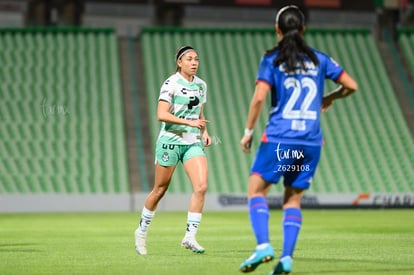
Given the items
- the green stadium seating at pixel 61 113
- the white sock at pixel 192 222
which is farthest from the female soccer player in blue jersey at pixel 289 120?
the green stadium seating at pixel 61 113

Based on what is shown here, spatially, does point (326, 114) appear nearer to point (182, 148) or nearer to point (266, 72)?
point (182, 148)

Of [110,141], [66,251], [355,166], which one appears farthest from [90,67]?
[66,251]

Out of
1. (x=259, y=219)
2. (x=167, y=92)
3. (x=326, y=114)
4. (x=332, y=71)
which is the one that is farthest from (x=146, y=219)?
(x=326, y=114)

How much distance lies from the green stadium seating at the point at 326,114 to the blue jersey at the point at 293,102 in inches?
651

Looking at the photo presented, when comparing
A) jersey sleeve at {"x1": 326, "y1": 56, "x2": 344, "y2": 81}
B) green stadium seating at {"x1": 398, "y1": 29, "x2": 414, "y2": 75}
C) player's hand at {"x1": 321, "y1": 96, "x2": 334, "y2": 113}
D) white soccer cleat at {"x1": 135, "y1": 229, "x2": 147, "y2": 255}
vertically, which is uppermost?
green stadium seating at {"x1": 398, "y1": 29, "x2": 414, "y2": 75}

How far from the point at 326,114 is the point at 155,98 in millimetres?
5522

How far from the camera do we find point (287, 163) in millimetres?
7477

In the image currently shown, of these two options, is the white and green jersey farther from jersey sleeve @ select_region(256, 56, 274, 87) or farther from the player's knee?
jersey sleeve @ select_region(256, 56, 274, 87)

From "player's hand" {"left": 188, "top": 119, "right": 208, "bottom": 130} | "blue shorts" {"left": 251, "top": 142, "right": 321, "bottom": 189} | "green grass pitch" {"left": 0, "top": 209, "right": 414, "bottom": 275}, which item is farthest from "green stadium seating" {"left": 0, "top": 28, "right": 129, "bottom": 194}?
"blue shorts" {"left": 251, "top": 142, "right": 321, "bottom": 189}

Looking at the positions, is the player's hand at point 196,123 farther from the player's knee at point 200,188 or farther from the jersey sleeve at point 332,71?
the jersey sleeve at point 332,71

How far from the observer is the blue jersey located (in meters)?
7.47

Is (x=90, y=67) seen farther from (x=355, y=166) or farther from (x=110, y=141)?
→ (x=355, y=166)

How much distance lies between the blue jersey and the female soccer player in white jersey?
2696 millimetres

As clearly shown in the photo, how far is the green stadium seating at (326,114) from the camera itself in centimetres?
2591
